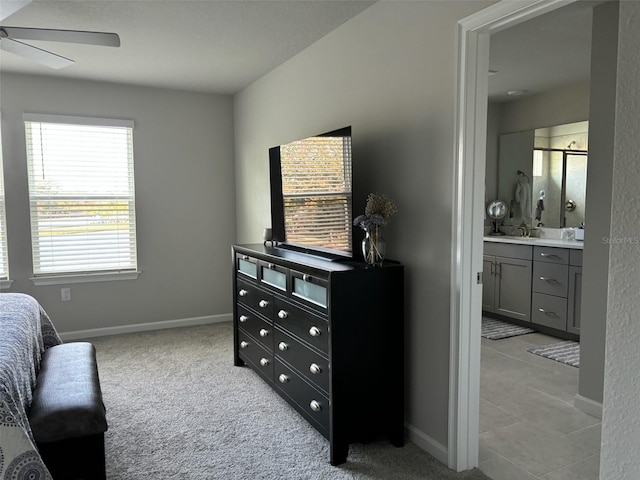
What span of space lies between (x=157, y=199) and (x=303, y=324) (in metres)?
2.82

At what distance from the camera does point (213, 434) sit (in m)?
2.72

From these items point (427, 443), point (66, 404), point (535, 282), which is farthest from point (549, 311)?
point (66, 404)

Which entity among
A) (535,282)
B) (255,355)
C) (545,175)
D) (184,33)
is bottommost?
(255,355)

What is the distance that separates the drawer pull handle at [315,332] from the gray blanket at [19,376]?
1307 mm

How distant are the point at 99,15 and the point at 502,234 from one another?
4.67 metres

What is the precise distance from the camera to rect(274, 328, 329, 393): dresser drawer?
8.25ft

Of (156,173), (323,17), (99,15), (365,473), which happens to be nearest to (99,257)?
(156,173)

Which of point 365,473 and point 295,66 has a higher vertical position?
point 295,66

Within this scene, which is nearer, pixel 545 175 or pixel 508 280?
pixel 508 280

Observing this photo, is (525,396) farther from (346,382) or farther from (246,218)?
(246,218)

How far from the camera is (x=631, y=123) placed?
790mm

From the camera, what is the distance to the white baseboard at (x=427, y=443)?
2.40 meters

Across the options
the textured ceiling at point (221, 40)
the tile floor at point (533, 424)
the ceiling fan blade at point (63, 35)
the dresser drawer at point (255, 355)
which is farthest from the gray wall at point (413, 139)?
the ceiling fan blade at point (63, 35)

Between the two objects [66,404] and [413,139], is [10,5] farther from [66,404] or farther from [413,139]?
[413,139]
